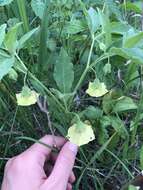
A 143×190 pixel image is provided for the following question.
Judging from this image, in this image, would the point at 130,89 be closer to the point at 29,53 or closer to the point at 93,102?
the point at 93,102

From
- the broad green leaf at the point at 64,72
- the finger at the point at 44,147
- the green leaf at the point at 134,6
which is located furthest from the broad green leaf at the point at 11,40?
the green leaf at the point at 134,6

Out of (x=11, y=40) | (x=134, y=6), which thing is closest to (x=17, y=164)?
(x=11, y=40)

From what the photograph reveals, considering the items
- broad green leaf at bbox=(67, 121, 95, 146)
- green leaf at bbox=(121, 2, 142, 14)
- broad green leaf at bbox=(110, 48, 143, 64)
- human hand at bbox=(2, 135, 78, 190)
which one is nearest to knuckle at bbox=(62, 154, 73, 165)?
human hand at bbox=(2, 135, 78, 190)

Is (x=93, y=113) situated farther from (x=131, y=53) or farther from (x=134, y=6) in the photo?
(x=134, y=6)

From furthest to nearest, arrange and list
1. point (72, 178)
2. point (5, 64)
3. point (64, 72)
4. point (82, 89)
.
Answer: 1. point (82, 89)
2. point (72, 178)
3. point (64, 72)
4. point (5, 64)

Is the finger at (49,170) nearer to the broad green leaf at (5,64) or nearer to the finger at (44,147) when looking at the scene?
the finger at (44,147)

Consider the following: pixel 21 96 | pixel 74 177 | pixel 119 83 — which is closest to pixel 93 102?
pixel 119 83
